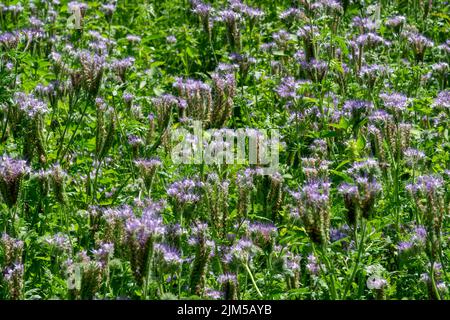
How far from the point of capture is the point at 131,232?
346 cm

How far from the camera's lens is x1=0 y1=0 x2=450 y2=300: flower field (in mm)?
3867

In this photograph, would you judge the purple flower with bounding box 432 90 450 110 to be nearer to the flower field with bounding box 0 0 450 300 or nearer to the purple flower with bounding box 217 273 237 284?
the flower field with bounding box 0 0 450 300

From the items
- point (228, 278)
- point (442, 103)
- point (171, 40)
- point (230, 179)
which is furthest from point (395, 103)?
point (171, 40)

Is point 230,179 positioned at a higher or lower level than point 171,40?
higher

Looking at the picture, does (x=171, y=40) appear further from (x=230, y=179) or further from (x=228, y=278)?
(x=228, y=278)

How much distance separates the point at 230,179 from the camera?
5.26 m
